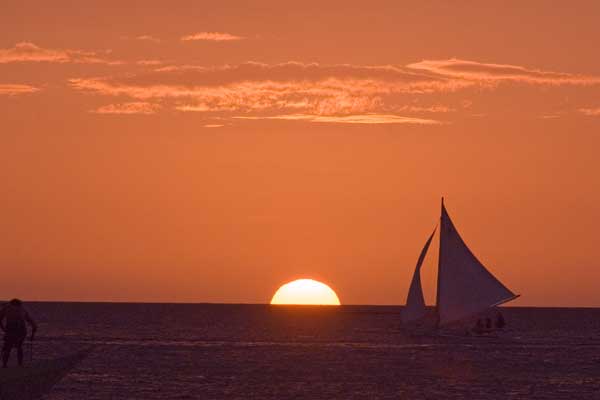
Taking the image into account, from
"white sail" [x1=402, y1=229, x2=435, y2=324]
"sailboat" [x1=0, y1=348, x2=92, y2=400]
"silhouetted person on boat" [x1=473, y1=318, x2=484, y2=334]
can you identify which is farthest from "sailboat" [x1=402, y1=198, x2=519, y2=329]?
"sailboat" [x1=0, y1=348, x2=92, y2=400]

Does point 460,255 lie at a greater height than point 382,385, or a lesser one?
greater

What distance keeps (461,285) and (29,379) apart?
65.6 m

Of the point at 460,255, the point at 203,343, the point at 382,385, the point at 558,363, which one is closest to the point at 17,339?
the point at 382,385

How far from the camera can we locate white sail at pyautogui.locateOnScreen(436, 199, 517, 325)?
98250 mm

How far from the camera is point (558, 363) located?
282 ft

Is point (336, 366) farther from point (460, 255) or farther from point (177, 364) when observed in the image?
point (460, 255)

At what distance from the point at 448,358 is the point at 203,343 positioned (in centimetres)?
3010

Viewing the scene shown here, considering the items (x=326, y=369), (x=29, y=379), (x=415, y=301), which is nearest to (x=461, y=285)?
(x=415, y=301)

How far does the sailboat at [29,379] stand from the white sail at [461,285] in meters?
58.8

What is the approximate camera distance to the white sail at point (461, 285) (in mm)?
98250

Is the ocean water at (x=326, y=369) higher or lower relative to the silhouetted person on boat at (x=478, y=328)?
lower

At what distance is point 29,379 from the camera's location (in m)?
37.0

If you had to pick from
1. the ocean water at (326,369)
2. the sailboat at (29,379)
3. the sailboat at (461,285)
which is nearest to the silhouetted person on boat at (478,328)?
the ocean water at (326,369)

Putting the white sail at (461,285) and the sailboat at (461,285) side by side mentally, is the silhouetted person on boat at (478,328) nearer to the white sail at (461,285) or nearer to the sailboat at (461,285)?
the sailboat at (461,285)
